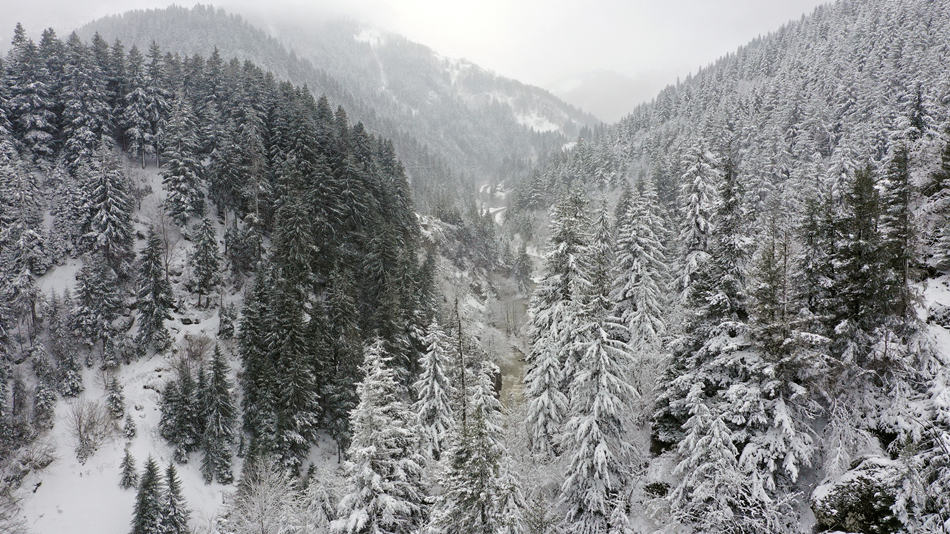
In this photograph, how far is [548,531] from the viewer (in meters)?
18.9

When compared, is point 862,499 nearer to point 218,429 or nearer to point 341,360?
point 341,360

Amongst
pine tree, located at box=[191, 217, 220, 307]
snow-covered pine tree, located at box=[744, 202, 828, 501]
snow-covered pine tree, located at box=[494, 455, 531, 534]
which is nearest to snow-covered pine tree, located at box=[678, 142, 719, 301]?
snow-covered pine tree, located at box=[744, 202, 828, 501]

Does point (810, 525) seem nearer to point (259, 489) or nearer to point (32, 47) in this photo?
point (259, 489)

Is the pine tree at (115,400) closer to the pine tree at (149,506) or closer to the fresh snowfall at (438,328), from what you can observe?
the fresh snowfall at (438,328)

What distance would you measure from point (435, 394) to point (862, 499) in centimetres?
2130

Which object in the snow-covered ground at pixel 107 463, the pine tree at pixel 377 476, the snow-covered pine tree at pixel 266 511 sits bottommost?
the snow-covered ground at pixel 107 463

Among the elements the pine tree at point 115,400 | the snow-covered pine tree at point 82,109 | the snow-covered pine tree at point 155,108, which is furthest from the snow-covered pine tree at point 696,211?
the snow-covered pine tree at point 155,108

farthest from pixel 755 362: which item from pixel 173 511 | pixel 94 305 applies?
pixel 94 305

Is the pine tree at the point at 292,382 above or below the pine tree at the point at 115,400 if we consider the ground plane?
above

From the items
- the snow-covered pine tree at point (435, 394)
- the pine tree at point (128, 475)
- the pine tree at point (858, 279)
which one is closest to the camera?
the pine tree at point (858, 279)

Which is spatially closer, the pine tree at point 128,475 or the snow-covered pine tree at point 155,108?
the pine tree at point 128,475

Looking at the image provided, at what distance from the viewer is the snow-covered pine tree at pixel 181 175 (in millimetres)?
58531

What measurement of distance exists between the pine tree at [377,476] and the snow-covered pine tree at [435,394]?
760 cm

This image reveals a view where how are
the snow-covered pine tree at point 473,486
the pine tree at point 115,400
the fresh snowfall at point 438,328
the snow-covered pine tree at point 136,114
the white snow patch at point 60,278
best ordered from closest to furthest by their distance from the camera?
1. the snow-covered pine tree at point 473,486
2. the fresh snowfall at point 438,328
3. the pine tree at point 115,400
4. the white snow patch at point 60,278
5. the snow-covered pine tree at point 136,114
